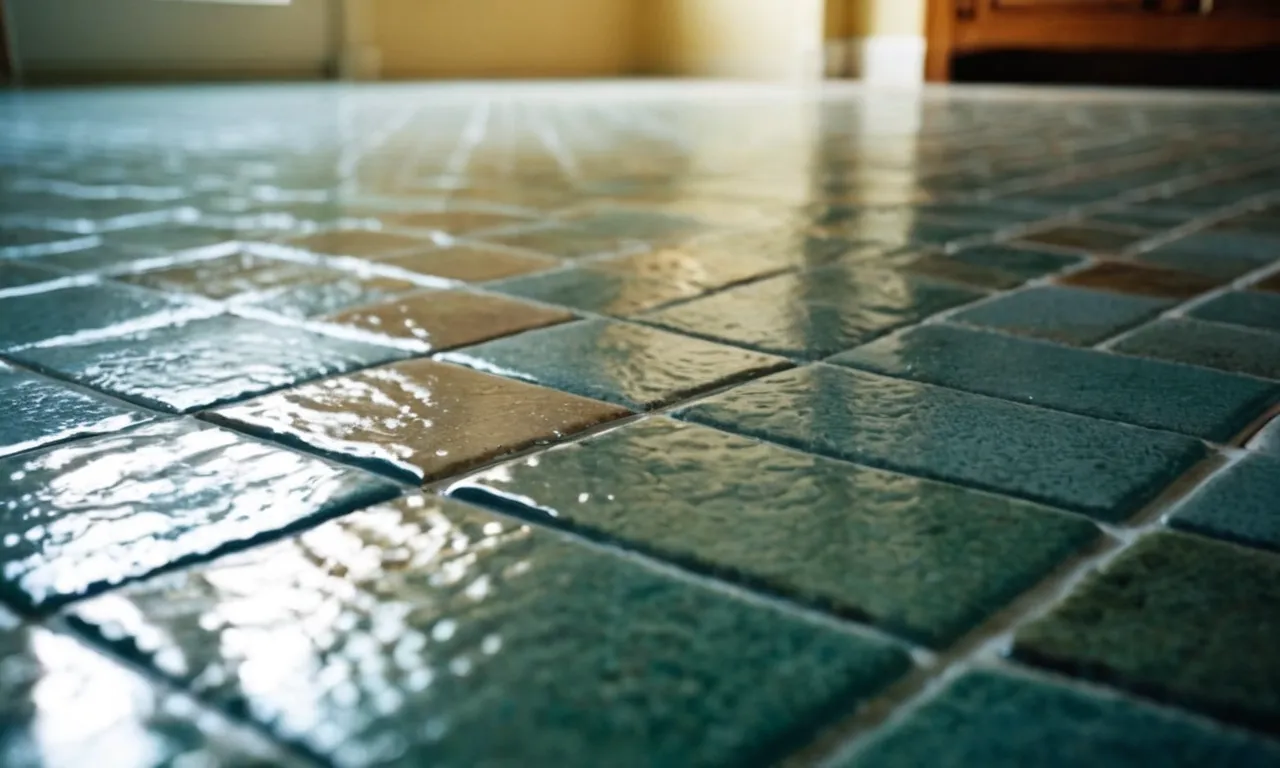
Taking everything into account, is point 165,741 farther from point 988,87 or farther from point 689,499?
point 988,87

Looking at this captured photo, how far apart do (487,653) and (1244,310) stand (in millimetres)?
1108

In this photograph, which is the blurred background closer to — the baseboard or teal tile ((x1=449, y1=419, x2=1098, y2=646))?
the baseboard

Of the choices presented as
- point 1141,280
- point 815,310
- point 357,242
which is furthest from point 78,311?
point 1141,280

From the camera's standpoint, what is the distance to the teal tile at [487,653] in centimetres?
49

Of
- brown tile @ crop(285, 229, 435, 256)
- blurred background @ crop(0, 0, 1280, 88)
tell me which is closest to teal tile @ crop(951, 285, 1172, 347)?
brown tile @ crop(285, 229, 435, 256)

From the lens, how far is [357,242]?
1.74 metres

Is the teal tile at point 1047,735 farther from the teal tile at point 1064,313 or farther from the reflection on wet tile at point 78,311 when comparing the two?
the reflection on wet tile at point 78,311

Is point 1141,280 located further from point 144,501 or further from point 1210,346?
point 144,501

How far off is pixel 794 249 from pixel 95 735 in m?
1.35

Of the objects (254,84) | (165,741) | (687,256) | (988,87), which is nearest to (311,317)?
(687,256)

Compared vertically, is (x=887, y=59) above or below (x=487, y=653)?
above

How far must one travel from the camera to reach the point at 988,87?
759 cm

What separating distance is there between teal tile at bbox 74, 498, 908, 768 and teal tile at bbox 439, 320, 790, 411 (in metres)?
0.32

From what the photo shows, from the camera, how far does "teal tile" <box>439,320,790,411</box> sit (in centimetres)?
99
